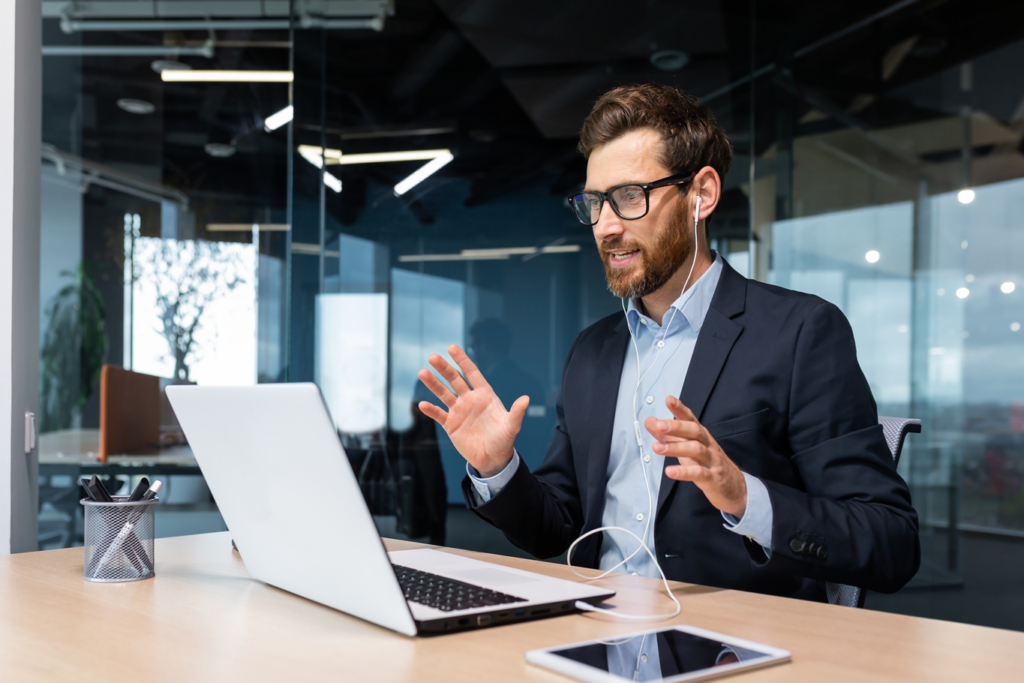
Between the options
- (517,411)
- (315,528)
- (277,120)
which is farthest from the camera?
(277,120)

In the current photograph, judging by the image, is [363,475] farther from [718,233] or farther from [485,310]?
[718,233]

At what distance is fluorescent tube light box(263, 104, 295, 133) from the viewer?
444cm

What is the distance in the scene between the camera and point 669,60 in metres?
4.05

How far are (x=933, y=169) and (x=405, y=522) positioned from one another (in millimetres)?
3073

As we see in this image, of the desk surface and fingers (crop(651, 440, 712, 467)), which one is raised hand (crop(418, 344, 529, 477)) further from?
the desk surface

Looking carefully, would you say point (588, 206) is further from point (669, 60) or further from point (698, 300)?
point (669, 60)

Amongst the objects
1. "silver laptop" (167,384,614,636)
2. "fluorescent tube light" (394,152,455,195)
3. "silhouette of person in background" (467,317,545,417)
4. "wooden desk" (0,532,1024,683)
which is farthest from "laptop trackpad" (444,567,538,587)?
"fluorescent tube light" (394,152,455,195)

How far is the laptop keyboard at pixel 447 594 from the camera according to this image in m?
0.99

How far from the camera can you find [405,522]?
4043mm

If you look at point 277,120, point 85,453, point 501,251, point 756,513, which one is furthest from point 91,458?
point 756,513

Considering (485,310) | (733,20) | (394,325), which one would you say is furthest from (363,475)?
(733,20)

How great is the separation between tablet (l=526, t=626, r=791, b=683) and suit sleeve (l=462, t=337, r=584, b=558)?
60cm

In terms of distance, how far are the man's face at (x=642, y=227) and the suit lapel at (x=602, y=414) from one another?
0.45ft

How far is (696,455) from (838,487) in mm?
426
